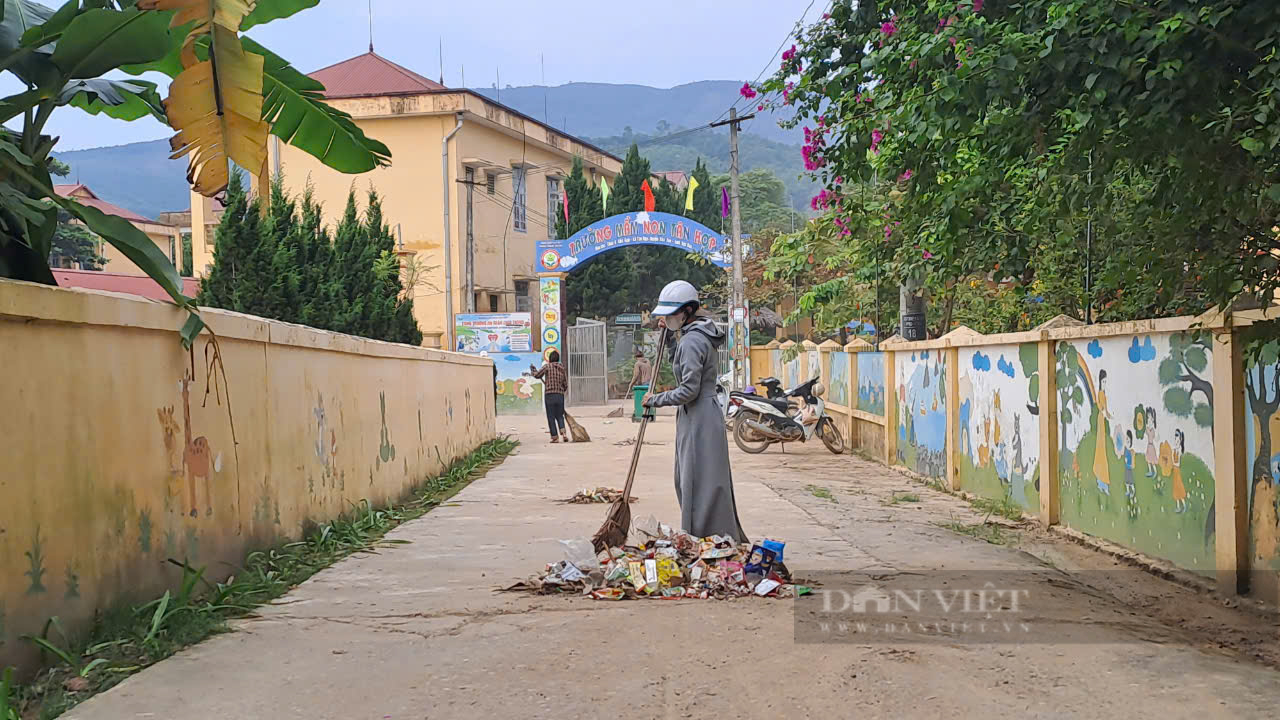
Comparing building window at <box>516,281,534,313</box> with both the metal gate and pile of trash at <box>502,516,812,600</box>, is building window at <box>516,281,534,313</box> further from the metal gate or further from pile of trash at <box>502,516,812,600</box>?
pile of trash at <box>502,516,812,600</box>

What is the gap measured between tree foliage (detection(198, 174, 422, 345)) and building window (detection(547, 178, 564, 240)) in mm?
18377

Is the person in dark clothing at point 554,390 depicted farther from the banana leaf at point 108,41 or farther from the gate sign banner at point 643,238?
the banana leaf at point 108,41

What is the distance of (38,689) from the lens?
4.27m

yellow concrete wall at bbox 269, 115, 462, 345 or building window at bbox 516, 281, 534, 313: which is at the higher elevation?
yellow concrete wall at bbox 269, 115, 462, 345

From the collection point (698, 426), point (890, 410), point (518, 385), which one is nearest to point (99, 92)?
point (698, 426)

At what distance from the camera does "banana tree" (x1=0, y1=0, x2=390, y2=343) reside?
5129 mm

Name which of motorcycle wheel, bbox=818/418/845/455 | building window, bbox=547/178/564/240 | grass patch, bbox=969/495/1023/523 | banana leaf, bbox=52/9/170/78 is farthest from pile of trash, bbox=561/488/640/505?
building window, bbox=547/178/564/240

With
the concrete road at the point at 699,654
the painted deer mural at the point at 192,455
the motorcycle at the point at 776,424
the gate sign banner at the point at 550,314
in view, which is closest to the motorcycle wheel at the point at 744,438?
the motorcycle at the point at 776,424

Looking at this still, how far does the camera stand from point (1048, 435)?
9367mm

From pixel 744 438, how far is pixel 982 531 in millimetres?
9159

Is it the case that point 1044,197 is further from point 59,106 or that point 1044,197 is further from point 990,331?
point 990,331

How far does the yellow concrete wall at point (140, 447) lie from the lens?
4.40 meters

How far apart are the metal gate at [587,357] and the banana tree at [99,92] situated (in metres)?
30.2

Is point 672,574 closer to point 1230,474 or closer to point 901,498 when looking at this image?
point 1230,474
